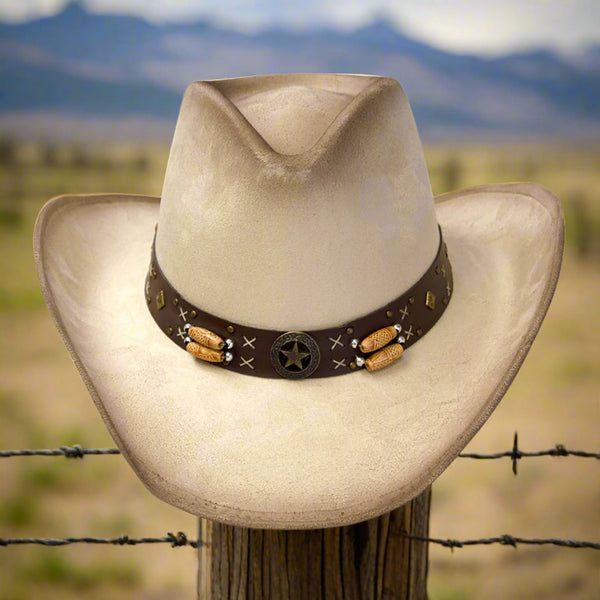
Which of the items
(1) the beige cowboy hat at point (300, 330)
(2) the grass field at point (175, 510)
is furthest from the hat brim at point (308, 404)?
(2) the grass field at point (175, 510)

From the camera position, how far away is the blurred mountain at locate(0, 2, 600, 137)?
27.9 m

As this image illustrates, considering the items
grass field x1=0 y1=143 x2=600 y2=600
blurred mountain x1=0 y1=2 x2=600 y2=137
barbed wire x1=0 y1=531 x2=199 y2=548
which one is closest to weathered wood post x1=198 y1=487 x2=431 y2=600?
barbed wire x1=0 y1=531 x2=199 y2=548

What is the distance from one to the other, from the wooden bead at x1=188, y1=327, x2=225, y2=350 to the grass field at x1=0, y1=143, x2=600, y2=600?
380cm

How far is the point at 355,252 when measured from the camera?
3.96ft

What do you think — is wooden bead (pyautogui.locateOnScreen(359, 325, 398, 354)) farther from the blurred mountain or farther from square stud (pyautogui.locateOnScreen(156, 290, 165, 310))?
the blurred mountain

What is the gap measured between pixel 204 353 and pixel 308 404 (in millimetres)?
235

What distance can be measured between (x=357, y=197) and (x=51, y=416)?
6825mm

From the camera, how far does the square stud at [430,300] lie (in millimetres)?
1318

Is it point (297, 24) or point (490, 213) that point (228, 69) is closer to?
point (297, 24)

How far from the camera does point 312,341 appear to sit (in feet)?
3.98

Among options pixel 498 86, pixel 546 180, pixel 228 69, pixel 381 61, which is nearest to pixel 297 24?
pixel 381 61

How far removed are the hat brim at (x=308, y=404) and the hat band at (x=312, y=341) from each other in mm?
33

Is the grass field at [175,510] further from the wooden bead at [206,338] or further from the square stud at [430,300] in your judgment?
the wooden bead at [206,338]

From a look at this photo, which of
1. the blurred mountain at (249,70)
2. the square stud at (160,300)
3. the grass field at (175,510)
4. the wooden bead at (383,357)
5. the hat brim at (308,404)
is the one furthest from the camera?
the blurred mountain at (249,70)
